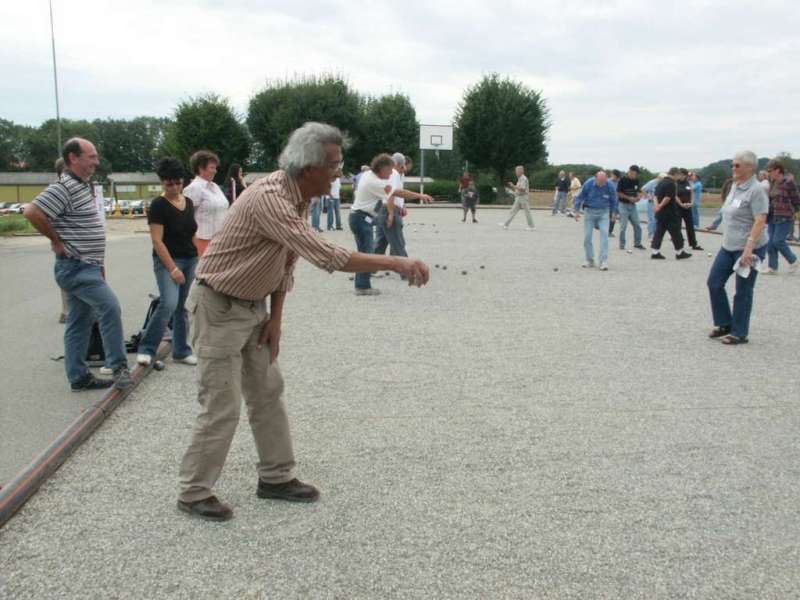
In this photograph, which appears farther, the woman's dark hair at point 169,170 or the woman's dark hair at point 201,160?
the woman's dark hair at point 201,160

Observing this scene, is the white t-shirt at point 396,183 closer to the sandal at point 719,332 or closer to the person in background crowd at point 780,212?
the sandal at point 719,332

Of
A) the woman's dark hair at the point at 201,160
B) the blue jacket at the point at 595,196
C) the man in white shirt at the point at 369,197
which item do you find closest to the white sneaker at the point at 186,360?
the woman's dark hair at the point at 201,160

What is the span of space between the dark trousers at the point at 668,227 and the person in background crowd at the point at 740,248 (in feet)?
24.5

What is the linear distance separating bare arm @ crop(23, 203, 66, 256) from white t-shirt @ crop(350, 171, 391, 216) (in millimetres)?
5822

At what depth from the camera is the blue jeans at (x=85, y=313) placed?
5.86 meters

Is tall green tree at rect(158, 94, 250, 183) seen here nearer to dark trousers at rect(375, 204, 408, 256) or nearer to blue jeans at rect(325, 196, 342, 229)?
blue jeans at rect(325, 196, 342, 229)

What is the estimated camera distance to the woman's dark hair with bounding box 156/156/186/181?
6.52 m

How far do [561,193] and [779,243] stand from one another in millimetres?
21973

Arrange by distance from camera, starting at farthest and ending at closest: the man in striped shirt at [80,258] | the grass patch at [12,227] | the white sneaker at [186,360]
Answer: the grass patch at [12,227], the white sneaker at [186,360], the man in striped shirt at [80,258]

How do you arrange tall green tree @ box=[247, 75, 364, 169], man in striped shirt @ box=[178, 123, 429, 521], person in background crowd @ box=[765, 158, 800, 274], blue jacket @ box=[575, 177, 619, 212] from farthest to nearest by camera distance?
1. tall green tree @ box=[247, 75, 364, 169]
2. blue jacket @ box=[575, 177, 619, 212]
3. person in background crowd @ box=[765, 158, 800, 274]
4. man in striped shirt @ box=[178, 123, 429, 521]

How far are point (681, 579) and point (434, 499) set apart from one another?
4.22ft

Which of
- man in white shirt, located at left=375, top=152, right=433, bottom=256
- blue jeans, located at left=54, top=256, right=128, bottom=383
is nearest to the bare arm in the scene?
blue jeans, located at left=54, top=256, right=128, bottom=383

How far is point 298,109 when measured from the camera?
5759 cm

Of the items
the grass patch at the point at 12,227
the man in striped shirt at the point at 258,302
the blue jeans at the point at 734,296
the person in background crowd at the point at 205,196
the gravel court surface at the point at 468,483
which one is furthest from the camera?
the grass patch at the point at 12,227
